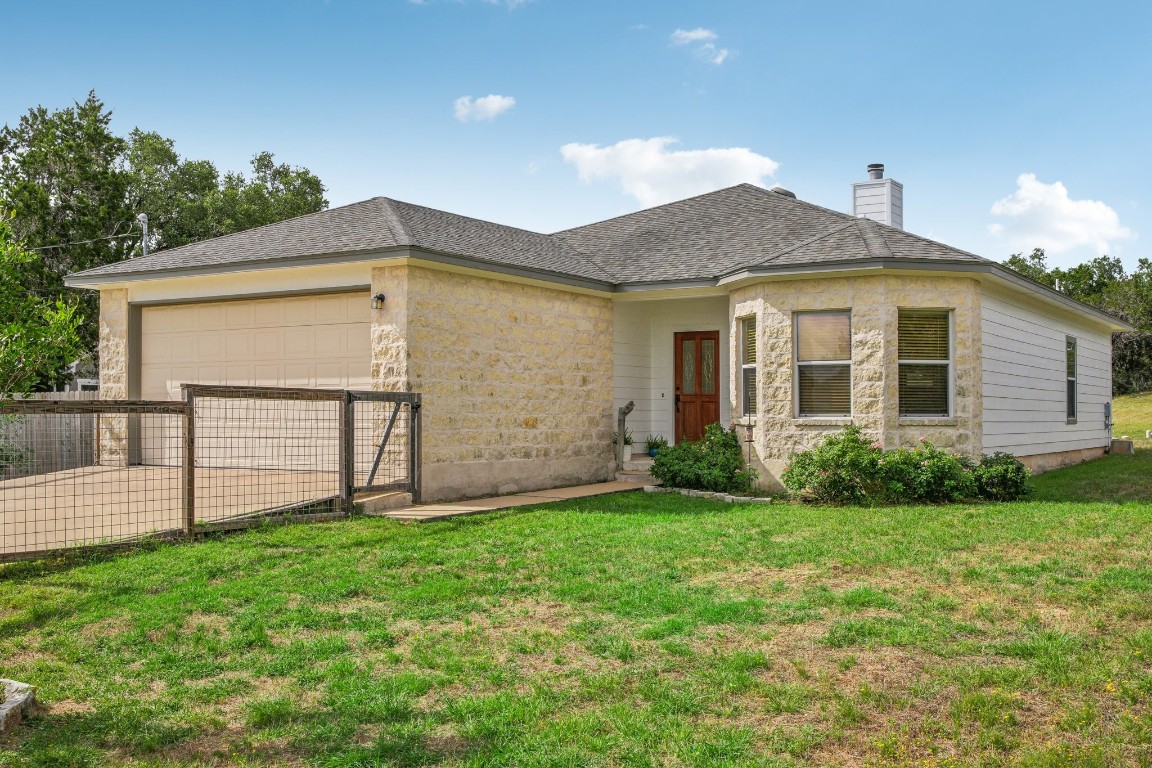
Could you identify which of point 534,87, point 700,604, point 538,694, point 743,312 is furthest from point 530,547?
point 534,87

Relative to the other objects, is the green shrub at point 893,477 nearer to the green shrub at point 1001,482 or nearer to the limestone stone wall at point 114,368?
the green shrub at point 1001,482

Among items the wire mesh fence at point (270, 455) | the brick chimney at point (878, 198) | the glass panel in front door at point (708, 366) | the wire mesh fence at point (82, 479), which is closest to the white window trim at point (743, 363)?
the glass panel in front door at point (708, 366)

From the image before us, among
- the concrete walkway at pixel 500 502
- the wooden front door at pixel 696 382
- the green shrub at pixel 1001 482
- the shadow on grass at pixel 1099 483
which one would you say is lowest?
the concrete walkway at pixel 500 502

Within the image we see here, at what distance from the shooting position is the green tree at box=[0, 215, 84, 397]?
5.85 meters

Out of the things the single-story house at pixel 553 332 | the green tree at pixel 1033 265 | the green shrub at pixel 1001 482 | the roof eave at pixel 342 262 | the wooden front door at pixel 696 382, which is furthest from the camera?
the green tree at pixel 1033 265

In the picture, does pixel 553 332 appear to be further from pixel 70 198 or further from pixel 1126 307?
pixel 1126 307

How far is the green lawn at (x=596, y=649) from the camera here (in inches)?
157

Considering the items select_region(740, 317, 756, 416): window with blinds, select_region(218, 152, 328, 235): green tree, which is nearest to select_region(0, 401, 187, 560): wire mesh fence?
select_region(740, 317, 756, 416): window with blinds

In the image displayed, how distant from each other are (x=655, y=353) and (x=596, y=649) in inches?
431

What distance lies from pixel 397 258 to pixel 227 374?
3.74 metres

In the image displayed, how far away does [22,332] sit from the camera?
19.2 feet

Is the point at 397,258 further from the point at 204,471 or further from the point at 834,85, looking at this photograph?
the point at 834,85

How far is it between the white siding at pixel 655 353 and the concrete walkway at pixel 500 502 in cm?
197

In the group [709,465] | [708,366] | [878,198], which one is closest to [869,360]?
[709,465]
